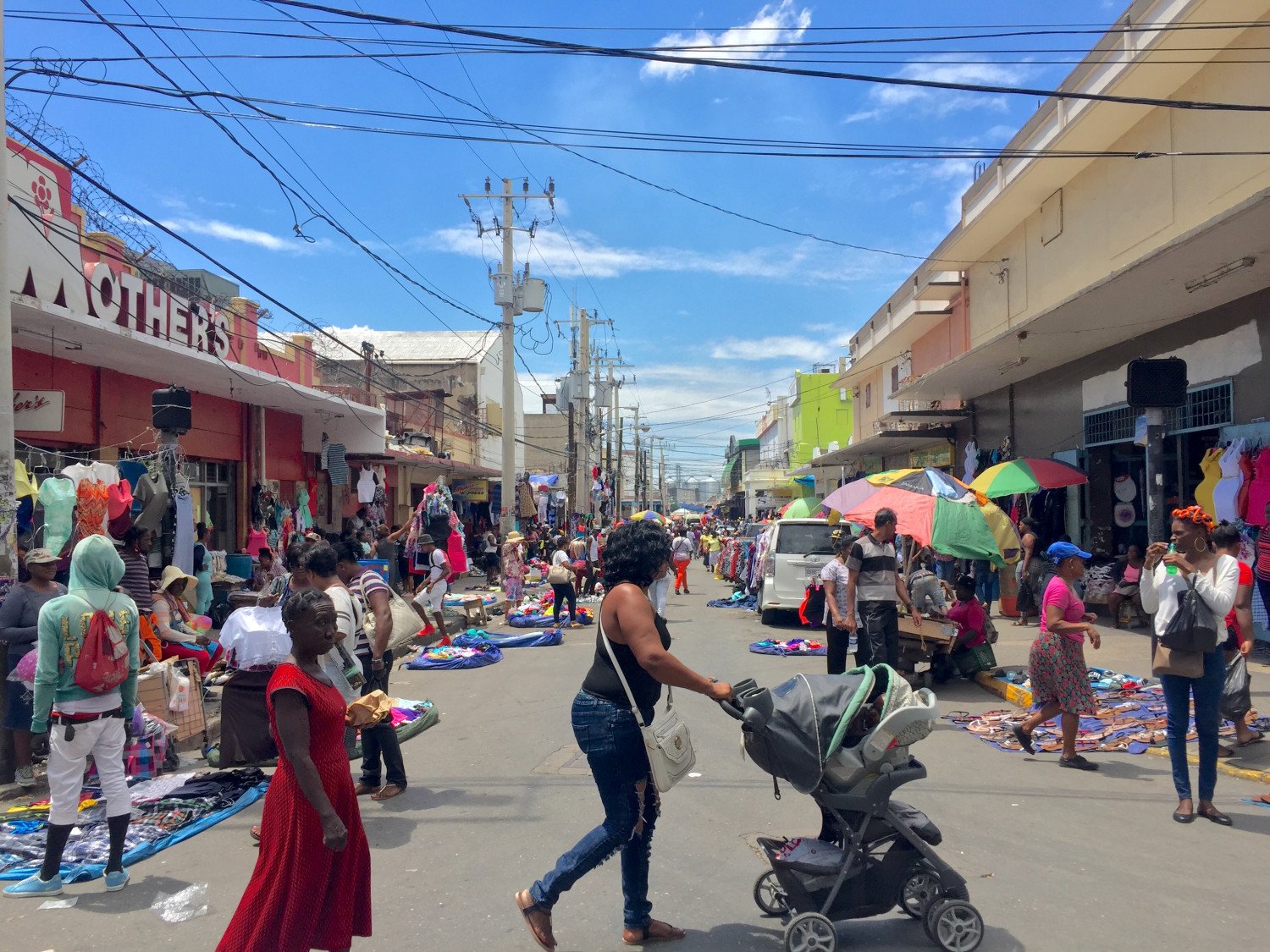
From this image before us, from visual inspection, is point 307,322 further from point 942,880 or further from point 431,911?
point 942,880

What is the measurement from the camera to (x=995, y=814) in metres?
5.85

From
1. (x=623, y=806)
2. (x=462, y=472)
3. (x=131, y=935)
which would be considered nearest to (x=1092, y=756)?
(x=623, y=806)

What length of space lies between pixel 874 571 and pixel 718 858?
370 cm

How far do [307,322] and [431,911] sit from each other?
402 inches

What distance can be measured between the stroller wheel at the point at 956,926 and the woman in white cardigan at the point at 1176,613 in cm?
256

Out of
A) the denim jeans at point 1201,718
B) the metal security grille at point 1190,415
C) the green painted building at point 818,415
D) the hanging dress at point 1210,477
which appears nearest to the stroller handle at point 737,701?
the denim jeans at point 1201,718

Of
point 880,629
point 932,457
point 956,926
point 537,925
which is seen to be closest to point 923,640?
point 880,629

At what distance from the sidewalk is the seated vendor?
26.0 feet

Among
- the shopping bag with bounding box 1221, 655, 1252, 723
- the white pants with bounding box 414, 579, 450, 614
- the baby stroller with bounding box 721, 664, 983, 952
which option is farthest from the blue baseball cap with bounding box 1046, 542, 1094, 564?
the white pants with bounding box 414, 579, 450, 614

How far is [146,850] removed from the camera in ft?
17.6

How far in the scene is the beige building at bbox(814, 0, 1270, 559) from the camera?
10953mm

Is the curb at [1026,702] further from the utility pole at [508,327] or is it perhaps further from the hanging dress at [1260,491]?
the utility pole at [508,327]

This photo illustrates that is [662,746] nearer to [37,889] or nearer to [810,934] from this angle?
[810,934]

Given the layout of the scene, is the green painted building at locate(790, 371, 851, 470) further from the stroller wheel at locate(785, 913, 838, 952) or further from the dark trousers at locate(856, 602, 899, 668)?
the stroller wheel at locate(785, 913, 838, 952)
